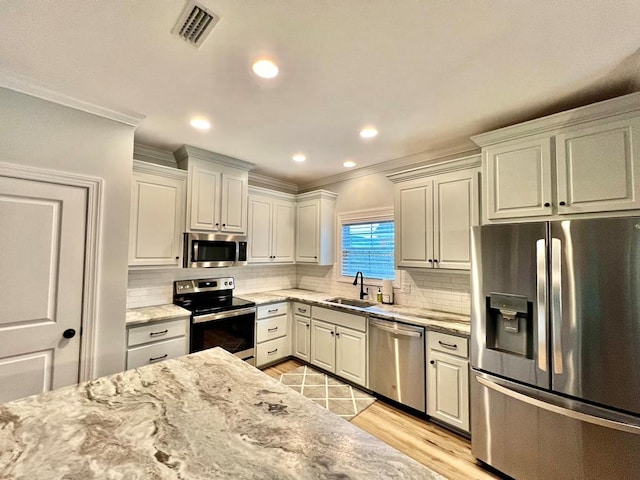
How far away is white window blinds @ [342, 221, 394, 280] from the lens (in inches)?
140

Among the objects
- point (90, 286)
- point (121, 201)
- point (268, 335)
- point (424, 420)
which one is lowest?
point (424, 420)

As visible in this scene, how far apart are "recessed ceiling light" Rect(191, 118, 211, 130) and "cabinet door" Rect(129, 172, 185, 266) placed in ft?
2.36

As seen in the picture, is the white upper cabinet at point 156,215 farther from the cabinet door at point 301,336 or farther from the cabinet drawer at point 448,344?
the cabinet drawer at point 448,344

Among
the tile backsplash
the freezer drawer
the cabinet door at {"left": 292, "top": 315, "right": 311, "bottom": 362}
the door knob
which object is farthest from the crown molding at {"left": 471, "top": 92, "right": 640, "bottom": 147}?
the door knob

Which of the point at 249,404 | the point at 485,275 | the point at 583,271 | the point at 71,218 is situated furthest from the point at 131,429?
the point at 583,271

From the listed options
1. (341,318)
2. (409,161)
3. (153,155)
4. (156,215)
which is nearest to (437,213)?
(409,161)

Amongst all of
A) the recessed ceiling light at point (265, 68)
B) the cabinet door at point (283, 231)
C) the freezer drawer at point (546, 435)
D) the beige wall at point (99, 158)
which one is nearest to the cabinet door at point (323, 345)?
the cabinet door at point (283, 231)

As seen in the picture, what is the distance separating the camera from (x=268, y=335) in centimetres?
354

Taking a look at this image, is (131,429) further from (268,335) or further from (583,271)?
(268,335)

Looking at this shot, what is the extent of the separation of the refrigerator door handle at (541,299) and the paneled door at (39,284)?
3.19m

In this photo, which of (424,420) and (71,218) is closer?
(71,218)

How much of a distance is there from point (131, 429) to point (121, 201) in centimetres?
192

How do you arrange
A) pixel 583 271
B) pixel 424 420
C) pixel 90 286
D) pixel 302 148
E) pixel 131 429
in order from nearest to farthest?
pixel 131 429, pixel 583 271, pixel 90 286, pixel 424 420, pixel 302 148

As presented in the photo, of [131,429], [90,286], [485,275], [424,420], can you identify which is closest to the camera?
[131,429]
